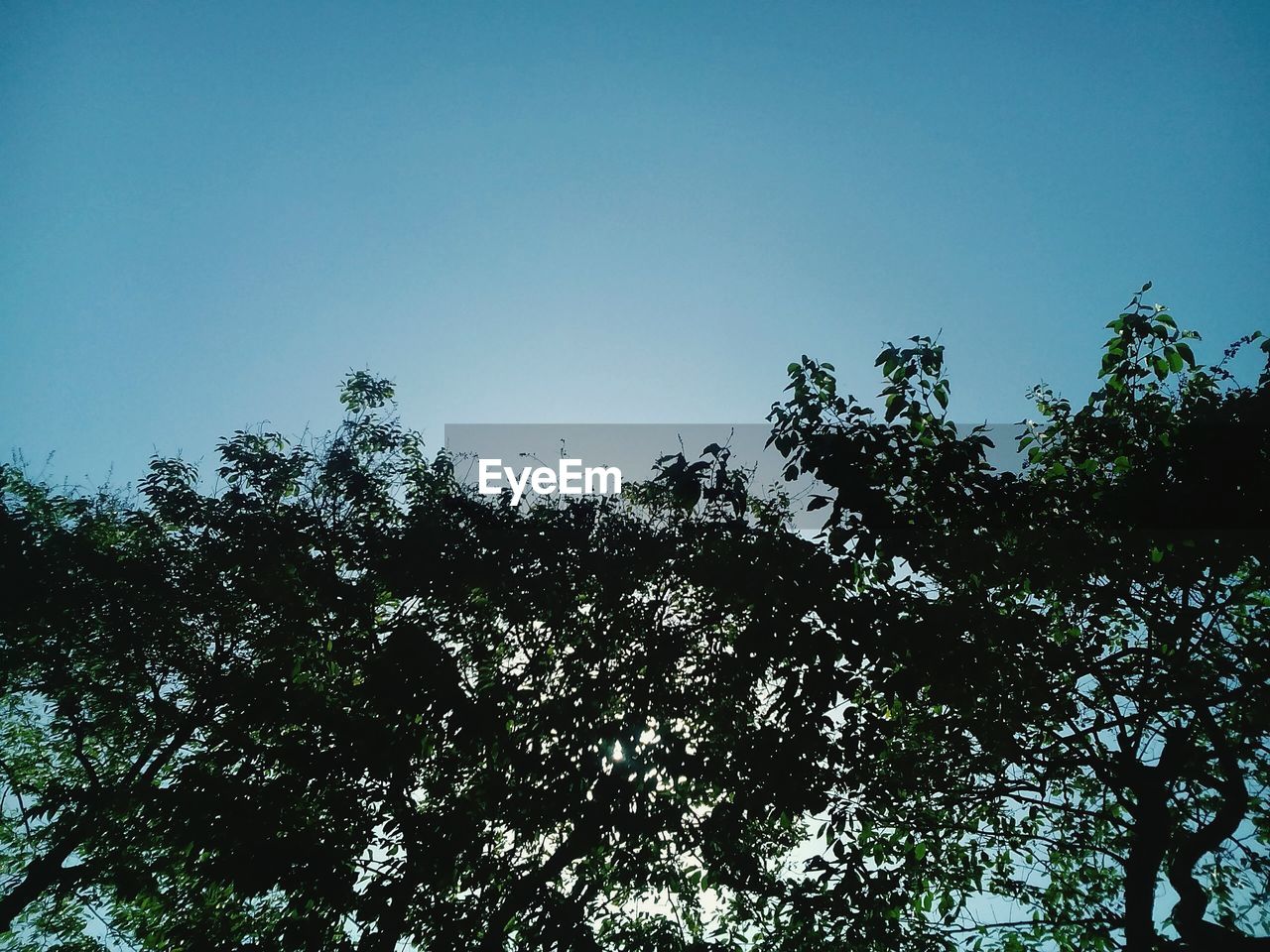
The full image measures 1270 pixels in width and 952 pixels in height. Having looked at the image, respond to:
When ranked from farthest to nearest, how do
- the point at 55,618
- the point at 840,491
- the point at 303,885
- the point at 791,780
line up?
the point at 55,618 < the point at 303,885 < the point at 791,780 < the point at 840,491

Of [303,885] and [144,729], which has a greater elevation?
[144,729]

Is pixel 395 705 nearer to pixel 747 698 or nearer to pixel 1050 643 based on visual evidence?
pixel 747 698

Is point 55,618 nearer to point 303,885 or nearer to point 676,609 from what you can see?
point 303,885

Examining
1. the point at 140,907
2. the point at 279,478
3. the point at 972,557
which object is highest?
the point at 279,478

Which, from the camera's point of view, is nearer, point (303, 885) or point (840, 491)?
point (840, 491)

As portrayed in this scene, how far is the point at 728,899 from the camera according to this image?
11117mm

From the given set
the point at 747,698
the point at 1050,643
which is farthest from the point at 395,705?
the point at 1050,643

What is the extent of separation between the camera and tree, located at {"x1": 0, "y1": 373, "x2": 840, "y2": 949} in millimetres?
9031

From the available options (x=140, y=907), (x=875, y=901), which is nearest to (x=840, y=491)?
(x=875, y=901)

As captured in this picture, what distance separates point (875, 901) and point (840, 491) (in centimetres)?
527

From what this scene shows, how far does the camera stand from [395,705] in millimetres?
9836

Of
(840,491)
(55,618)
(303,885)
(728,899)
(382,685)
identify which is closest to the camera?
(840,491)

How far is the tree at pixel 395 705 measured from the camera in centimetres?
903

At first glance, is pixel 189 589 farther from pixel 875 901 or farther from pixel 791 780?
pixel 875 901
